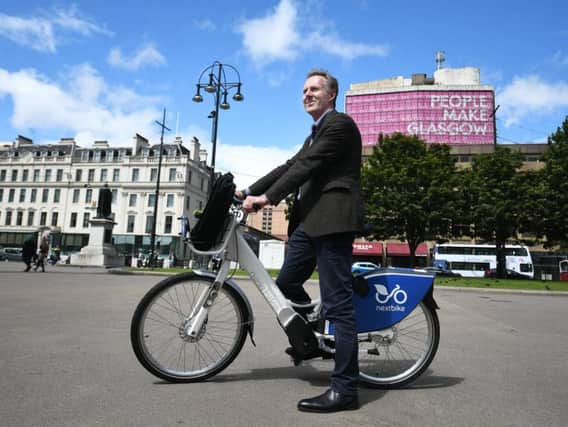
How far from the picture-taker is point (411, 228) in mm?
30000

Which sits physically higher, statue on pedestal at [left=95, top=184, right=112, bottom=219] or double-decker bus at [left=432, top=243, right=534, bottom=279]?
statue on pedestal at [left=95, top=184, right=112, bottom=219]

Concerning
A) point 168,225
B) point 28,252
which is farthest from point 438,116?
point 28,252

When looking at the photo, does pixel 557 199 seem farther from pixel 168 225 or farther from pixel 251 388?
pixel 168 225

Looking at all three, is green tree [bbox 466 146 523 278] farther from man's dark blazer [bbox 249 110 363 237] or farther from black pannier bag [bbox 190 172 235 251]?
black pannier bag [bbox 190 172 235 251]

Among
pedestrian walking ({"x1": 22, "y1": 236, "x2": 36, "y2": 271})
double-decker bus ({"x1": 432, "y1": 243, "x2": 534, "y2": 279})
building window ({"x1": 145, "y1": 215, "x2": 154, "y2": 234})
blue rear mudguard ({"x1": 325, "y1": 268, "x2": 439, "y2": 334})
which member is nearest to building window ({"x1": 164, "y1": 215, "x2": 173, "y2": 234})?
building window ({"x1": 145, "y1": 215, "x2": 154, "y2": 234})

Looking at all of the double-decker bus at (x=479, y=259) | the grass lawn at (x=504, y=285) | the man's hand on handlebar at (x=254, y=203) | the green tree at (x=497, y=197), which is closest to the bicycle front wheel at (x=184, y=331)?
the man's hand on handlebar at (x=254, y=203)

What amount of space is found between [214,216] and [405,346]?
1654 mm

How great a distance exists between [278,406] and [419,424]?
2.57ft

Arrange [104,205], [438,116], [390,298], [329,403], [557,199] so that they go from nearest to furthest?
[329,403], [390,298], [104,205], [557,199], [438,116]

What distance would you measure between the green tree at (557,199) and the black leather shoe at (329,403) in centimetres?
3103

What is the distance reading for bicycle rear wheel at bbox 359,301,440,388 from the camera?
3055 mm

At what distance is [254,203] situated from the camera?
2.78 metres

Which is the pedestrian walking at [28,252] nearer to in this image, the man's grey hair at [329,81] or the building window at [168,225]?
the man's grey hair at [329,81]

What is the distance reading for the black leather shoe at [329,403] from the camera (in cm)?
242
